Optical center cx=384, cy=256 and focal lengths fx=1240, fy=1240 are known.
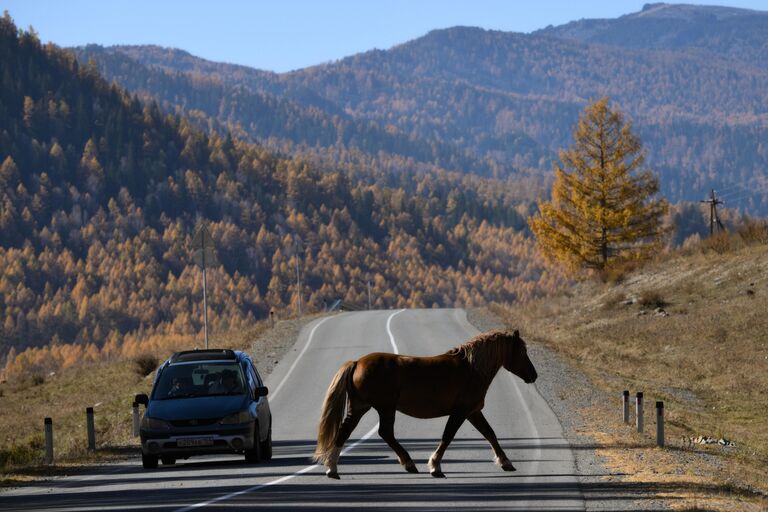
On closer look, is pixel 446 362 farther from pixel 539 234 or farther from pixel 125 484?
pixel 539 234

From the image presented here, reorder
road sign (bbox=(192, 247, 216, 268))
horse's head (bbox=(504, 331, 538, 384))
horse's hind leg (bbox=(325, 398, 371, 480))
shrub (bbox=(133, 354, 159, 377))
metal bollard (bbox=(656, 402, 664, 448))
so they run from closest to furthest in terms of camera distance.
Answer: horse's hind leg (bbox=(325, 398, 371, 480))
horse's head (bbox=(504, 331, 538, 384))
metal bollard (bbox=(656, 402, 664, 448))
road sign (bbox=(192, 247, 216, 268))
shrub (bbox=(133, 354, 159, 377))

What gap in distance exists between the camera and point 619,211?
6256cm

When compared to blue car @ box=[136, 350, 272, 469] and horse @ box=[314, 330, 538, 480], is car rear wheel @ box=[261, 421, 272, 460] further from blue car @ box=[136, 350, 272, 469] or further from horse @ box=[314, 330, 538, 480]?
horse @ box=[314, 330, 538, 480]

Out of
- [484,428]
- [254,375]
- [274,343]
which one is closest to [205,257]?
[274,343]

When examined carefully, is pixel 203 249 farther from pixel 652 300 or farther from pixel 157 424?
pixel 652 300

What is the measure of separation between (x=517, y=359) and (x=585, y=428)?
9.06 metres

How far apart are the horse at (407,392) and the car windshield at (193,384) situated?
407 centimetres

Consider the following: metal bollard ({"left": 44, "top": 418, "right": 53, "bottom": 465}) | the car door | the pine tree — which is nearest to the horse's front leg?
the car door

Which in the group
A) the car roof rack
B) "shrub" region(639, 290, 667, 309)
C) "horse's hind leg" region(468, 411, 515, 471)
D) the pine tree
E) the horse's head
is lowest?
"shrub" region(639, 290, 667, 309)

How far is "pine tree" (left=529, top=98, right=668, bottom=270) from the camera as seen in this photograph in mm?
62531

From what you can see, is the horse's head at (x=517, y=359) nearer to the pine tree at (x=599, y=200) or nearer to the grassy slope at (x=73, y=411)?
the grassy slope at (x=73, y=411)

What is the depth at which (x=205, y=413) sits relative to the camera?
17797 millimetres

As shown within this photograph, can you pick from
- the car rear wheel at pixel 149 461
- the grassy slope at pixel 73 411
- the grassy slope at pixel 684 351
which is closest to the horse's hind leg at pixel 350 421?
the grassy slope at pixel 684 351

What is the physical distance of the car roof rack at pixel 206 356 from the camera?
63.2ft
